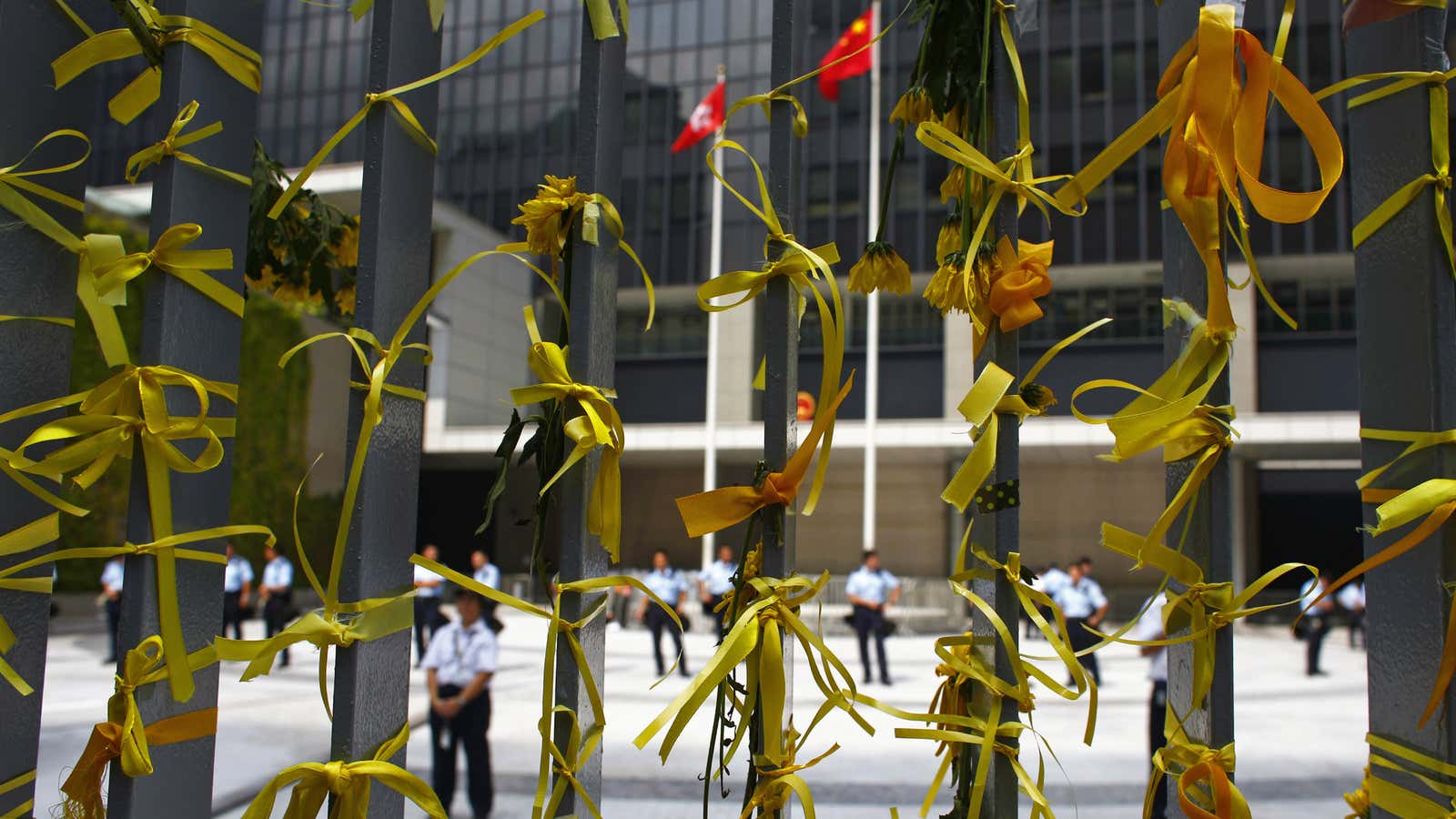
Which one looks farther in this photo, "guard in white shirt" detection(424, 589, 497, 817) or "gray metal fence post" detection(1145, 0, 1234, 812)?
"guard in white shirt" detection(424, 589, 497, 817)

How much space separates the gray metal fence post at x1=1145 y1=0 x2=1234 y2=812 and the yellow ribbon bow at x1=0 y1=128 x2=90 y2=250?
1452 mm

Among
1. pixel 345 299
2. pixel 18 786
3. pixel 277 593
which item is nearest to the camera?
pixel 18 786

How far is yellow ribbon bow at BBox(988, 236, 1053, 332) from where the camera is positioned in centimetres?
115

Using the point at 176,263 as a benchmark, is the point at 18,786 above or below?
below

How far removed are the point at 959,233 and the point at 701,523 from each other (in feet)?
1.74

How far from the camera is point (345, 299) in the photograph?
6.98ft

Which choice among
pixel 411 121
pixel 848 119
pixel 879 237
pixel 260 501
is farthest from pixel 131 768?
pixel 848 119

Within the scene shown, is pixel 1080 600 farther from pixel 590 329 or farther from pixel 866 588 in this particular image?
pixel 590 329

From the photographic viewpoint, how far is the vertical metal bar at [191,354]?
4.20ft

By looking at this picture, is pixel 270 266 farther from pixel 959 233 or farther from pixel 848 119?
pixel 848 119

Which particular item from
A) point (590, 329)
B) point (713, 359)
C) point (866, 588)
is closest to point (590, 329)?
point (590, 329)

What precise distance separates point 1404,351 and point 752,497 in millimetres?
784

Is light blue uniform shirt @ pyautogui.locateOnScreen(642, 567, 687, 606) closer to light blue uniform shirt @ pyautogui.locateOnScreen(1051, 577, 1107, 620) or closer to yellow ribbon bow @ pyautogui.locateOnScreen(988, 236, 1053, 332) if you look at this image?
light blue uniform shirt @ pyautogui.locateOnScreen(1051, 577, 1107, 620)

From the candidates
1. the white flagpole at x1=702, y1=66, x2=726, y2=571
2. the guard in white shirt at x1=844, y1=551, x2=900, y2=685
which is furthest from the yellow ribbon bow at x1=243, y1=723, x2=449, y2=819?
the white flagpole at x1=702, y1=66, x2=726, y2=571
